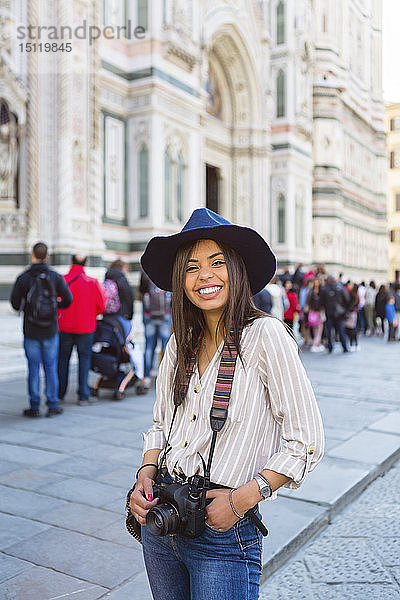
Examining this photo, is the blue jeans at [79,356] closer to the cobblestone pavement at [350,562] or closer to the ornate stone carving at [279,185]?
the cobblestone pavement at [350,562]

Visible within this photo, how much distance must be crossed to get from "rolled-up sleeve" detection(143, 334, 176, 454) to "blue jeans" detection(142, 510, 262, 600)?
11.5 inches

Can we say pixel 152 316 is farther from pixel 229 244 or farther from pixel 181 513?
pixel 181 513

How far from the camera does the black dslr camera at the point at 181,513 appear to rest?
5.25ft

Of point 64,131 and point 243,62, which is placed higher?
point 243,62

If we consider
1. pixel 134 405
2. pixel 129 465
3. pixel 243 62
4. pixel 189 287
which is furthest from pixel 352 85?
pixel 189 287

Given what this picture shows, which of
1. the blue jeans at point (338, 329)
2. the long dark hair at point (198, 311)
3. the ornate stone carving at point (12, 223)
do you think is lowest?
the blue jeans at point (338, 329)

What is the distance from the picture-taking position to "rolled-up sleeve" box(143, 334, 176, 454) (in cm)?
194

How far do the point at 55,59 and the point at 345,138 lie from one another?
20.5 meters

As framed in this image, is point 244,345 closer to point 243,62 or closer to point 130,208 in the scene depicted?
point 130,208

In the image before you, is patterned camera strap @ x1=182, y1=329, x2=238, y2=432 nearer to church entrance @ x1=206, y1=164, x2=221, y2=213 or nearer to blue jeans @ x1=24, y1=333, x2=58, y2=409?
blue jeans @ x1=24, y1=333, x2=58, y2=409

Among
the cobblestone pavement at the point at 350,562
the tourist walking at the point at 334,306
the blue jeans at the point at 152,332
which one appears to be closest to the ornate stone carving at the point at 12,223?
the tourist walking at the point at 334,306

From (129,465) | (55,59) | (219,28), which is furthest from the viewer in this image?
(219,28)

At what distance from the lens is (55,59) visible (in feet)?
47.9

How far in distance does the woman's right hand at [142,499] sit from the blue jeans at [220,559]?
99mm
